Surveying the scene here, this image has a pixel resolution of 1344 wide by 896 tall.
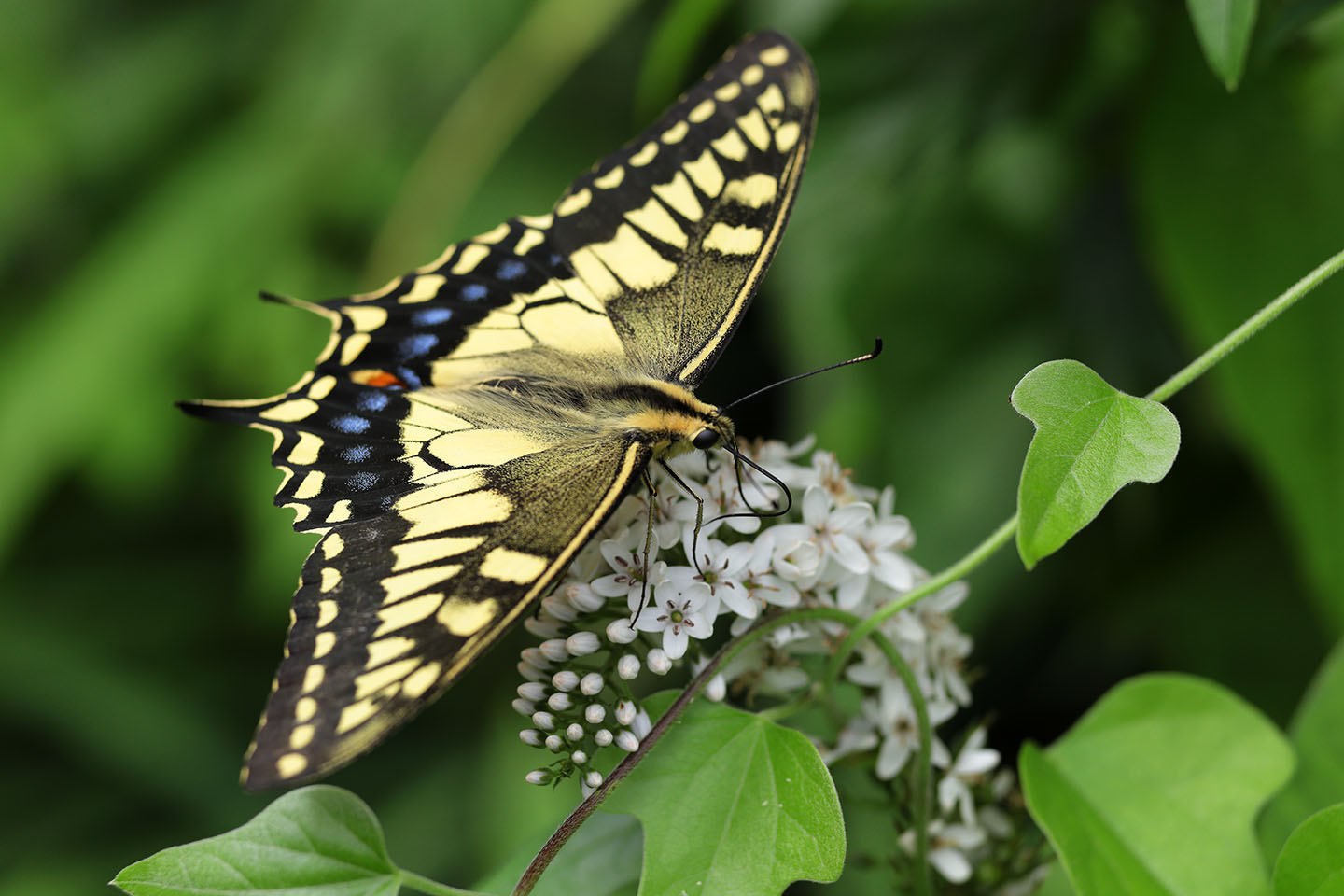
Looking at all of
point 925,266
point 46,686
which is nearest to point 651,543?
point 925,266

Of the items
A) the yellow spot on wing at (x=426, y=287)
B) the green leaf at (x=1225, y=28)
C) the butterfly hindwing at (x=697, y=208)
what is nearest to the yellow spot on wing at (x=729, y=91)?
the butterfly hindwing at (x=697, y=208)

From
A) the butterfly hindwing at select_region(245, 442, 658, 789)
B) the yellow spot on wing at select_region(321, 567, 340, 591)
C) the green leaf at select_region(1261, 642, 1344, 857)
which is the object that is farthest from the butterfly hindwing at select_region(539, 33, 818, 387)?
the green leaf at select_region(1261, 642, 1344, 857)

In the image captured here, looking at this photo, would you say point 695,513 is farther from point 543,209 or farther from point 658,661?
point 543,209

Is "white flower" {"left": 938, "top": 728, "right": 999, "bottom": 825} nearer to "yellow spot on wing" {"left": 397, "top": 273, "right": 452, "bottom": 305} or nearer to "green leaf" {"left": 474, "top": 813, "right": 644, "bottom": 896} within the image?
"green leaf" {"left": 474, "top": 813, "right": 644, "bottom": 896}

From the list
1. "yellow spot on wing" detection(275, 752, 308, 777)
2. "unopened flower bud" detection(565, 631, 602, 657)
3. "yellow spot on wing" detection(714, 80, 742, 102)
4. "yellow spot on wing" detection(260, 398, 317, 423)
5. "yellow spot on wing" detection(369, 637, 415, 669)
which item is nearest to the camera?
"yellow spot on wing" detection(275, 752, 308, 777)

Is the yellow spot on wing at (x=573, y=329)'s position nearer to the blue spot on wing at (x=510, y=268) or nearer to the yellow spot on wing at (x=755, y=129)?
the blue spot on wing at (x=510, y=268)

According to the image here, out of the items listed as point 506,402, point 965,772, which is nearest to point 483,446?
point 506,402
